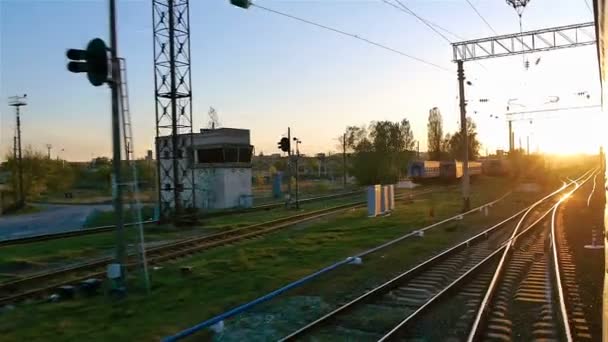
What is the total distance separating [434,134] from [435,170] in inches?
1427

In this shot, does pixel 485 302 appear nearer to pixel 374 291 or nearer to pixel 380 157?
pixel 374 291

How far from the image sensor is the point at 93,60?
10188 mm

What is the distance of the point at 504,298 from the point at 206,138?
35.1 m

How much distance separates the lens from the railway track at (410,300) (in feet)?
27.8

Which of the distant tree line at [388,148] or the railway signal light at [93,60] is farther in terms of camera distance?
the distant tree line at [388,148]

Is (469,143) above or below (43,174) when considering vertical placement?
above

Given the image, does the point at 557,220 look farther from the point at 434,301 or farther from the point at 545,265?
the point at 434,301

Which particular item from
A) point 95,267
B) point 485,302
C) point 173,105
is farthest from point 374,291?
point 173,105

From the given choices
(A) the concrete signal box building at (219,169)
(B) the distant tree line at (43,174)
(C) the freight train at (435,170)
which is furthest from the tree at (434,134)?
(A) the concrete signal box building at (219,169)

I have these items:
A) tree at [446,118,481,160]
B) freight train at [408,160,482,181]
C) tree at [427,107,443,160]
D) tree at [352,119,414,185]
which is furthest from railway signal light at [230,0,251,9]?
tree at [446,118,481,160]

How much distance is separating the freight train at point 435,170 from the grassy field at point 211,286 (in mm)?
35858

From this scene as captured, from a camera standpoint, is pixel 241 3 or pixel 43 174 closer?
pixel 241 3

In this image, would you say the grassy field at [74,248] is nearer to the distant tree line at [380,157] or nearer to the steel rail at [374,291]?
the steel rail at [374,291]

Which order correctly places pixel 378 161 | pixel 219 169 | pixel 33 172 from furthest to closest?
1. pixel 378 161
2. pixel 33 172
3. pixel 219 169
